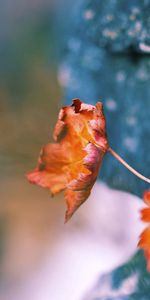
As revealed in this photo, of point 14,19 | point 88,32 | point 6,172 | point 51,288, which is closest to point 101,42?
point 88,32

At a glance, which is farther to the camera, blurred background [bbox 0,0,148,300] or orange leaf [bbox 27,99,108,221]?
blurred background [bbox 0,0,148,300]

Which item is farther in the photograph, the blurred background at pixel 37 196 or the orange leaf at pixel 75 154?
the blurred background at pixel 37 196

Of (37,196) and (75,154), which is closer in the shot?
(75,154)

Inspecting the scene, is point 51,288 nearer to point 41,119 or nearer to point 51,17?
point 41,119
